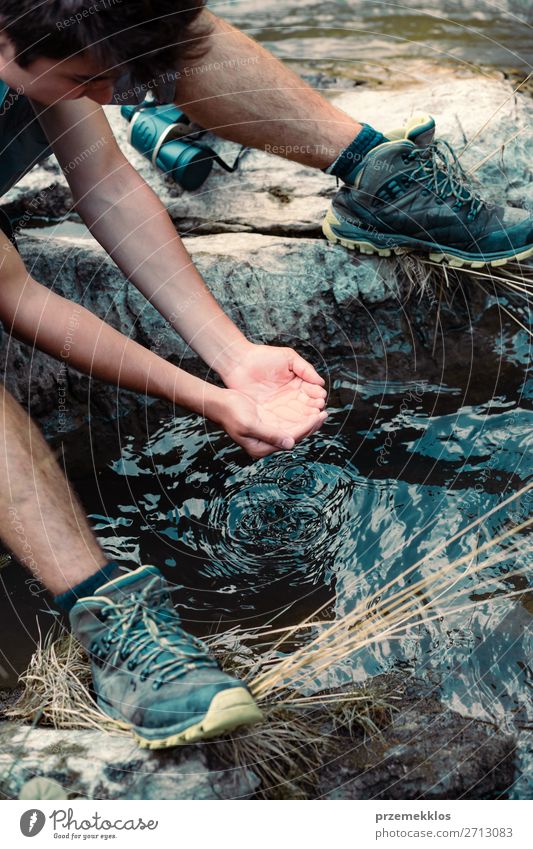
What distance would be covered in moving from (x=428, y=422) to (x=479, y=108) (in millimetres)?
1569

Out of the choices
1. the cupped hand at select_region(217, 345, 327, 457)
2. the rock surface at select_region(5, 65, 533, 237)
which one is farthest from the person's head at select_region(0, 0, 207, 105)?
the rock surface at select_region(5, 65, 533, 237)

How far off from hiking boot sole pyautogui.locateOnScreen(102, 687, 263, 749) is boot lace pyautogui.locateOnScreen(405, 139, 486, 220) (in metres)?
1.85

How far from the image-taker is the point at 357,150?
3049 mm

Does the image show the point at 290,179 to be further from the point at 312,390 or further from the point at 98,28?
the point at 98,28

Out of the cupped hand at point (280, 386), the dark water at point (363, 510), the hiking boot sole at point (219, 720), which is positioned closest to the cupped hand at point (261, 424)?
the cupped hand at point (280, 386)

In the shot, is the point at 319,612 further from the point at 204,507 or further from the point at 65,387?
the point at 65,387

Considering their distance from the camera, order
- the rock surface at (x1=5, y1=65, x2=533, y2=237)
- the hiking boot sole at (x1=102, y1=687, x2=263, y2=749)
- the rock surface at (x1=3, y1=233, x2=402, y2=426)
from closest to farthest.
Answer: the hiking boot sole at (x1=102, y1=687, x2=263, y2=749) < the rock surface at (x1=3, y1=233, x2=402, y2=426) < the rock surface at (x1=5, y1=65, x2=533, y2=237)

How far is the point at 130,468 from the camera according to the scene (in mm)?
2861

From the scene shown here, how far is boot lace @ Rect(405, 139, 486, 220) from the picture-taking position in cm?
304

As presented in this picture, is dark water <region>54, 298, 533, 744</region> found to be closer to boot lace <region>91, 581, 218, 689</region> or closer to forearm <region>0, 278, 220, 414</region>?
boot lace <region>91, 581, 218, 689</region>

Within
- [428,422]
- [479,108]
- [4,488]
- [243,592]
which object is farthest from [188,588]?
[479,108]

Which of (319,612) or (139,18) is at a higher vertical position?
(139,18)

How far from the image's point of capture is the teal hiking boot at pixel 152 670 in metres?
1.89

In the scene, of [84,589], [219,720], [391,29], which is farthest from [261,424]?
[391,29]
